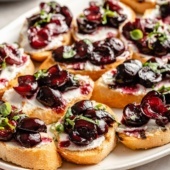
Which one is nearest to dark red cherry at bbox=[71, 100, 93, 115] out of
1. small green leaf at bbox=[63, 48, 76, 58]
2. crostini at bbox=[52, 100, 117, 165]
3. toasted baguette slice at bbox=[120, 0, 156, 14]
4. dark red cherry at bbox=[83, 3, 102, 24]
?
crostini at bbox=[52, 100, 117, 165]

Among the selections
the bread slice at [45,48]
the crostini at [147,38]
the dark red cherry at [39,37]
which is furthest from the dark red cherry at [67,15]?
the crostini at [147,38]

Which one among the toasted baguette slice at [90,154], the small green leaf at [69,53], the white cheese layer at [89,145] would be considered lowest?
the toasted baguette slice at [90,154]

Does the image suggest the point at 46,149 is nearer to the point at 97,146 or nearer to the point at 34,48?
the point at 97,146

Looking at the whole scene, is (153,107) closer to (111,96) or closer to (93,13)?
(111,96)

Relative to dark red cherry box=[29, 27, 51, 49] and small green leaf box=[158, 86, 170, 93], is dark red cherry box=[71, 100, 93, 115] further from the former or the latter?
dark red cherry box=[29, 27, 51, 49]

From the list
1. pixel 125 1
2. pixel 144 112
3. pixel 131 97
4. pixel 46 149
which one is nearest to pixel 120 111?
pixel 131 97

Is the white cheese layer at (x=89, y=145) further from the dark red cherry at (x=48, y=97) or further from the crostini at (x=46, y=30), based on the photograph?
the crostini at (x=46, y=30)

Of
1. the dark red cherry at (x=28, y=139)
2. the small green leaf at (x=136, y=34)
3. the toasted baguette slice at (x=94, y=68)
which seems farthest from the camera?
the small green leaf at (x=136, y=34)
